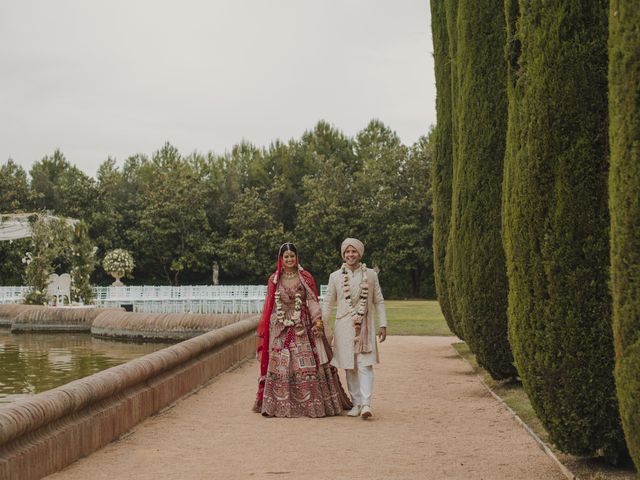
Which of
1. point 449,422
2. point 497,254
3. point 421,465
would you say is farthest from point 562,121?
point 497,254

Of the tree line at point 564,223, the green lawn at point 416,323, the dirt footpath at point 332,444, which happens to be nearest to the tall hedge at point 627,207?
the tree line at point 564,223

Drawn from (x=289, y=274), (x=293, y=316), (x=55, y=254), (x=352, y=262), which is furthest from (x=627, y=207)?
(x=55, y=254)

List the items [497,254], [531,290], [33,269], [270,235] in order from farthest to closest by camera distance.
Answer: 1. [270,235]
2. [33,269]
3. [497,254]
4. [531,290]

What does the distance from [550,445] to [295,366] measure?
2.69 metres

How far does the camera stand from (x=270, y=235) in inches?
1697

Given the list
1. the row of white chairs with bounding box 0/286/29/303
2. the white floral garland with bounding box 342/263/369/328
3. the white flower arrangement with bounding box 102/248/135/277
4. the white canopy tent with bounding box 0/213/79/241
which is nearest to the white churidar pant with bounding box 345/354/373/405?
the white floral garland with bounding box 342/263/369/328

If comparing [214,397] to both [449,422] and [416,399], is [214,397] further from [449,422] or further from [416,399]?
[449,422]

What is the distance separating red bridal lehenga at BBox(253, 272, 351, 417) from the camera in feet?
25.8

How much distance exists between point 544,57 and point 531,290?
1.55 m

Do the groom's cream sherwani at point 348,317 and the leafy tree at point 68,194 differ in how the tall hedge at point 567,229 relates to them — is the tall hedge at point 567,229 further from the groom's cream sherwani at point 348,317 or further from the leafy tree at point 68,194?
the leafy tree at point 68,194

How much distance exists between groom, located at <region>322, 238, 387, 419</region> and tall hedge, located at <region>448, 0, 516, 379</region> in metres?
1.75

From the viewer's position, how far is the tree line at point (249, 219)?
140 ft

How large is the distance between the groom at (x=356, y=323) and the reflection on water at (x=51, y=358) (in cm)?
447

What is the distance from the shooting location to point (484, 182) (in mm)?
9305
